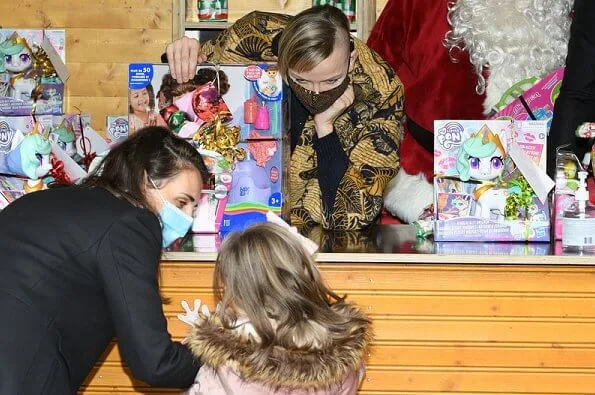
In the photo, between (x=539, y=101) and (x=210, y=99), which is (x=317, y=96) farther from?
(x=539, y=101)

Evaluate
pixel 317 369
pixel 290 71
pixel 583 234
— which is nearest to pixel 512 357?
pixel 583 234

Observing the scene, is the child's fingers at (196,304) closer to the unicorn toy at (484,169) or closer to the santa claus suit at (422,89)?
the unicorn toy at (484,169)

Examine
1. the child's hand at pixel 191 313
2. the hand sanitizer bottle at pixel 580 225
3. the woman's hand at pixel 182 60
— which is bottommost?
the child's hand at pixel 191 313

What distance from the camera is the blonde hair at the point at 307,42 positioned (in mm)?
2596

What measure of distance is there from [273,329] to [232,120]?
0.85m

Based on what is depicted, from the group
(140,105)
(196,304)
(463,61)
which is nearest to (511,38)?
(463,61)

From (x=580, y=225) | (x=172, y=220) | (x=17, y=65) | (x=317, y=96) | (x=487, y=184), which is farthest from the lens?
(x=17, y=65)

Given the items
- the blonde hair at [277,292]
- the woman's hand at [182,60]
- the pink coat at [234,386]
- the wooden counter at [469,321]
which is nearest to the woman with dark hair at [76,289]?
the pink coat at [234,386]

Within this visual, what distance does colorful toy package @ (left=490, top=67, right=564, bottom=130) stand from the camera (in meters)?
2.73

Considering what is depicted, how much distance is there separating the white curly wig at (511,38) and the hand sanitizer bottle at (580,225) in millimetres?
694

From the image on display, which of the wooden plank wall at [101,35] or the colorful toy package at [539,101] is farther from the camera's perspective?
the wooden plank wall at [101,35]

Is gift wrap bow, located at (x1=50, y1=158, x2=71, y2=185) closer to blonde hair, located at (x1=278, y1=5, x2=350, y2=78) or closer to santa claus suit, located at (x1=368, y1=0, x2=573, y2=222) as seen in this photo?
blonde hair, located at (x1=278, y1=5, x2=350, y2=78)

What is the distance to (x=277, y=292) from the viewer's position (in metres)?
1.88

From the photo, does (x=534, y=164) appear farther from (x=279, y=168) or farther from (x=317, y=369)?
(x=317, y=369)
